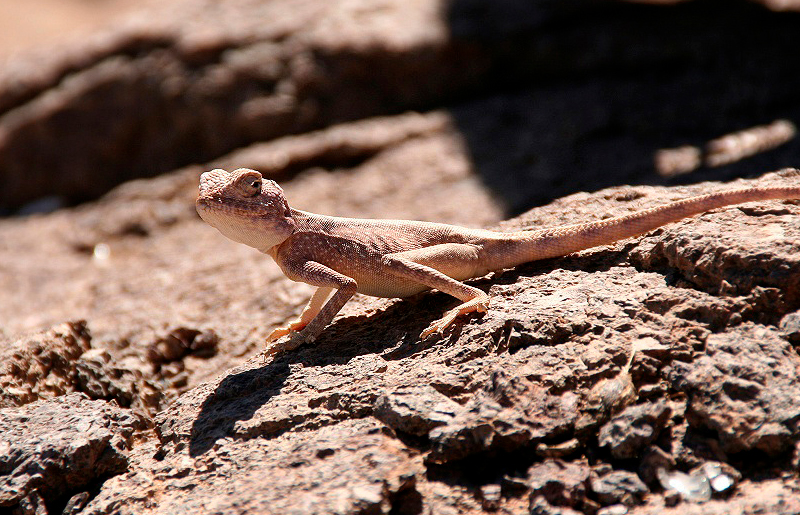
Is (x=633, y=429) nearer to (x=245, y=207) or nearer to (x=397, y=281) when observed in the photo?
(x=397, y=281)

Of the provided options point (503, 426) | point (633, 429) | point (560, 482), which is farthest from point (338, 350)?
point (633, 429)

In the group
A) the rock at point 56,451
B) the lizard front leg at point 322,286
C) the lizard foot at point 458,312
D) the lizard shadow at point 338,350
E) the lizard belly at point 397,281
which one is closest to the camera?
the rock at point 56,451

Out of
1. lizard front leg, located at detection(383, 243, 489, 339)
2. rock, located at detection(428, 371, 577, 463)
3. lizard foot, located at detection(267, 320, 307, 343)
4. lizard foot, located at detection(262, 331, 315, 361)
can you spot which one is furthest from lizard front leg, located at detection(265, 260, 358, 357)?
rock, located at detection(428, 371, 577, 463)

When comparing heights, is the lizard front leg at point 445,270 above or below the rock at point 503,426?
above

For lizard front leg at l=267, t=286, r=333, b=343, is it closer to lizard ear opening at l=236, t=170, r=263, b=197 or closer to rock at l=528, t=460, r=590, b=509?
lizard ear opening at l=236, t=170, r=263, b=197

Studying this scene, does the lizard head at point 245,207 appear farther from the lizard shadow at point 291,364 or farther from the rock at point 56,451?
the rock at point 56,451

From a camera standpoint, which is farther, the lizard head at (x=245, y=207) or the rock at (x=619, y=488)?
the lizard head at (x=245, y=207)

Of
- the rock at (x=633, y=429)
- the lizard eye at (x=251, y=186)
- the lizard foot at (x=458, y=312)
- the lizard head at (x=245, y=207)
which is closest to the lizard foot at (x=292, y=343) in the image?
the lizard head at (x=245, y=207)

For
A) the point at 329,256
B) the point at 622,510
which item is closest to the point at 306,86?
the point at 329,256
